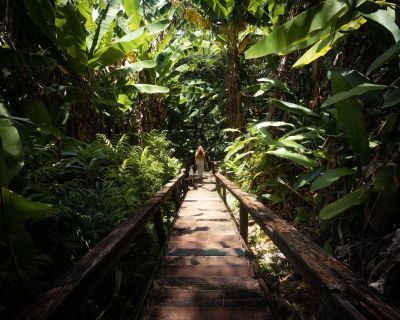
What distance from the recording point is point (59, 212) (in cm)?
277

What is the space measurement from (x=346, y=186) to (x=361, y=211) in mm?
289

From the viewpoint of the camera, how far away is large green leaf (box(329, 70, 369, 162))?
83.7 inches

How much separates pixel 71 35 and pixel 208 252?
4057mm

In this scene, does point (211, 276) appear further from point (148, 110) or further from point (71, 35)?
point (148, 110)

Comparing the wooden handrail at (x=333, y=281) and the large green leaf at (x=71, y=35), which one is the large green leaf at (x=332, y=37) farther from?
the large green leaf at (x=71, y=35)

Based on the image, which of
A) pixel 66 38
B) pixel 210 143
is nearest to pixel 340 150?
pixel 66 38

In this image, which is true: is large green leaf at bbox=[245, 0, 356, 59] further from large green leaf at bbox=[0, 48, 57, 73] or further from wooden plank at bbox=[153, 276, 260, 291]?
large green leaf at bbox=[0, 48, 57, 73]

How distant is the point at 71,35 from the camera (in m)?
4.75

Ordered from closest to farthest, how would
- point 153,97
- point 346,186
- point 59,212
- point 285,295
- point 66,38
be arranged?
point 346,186 → point 59,212 → point 285,295 → point 66,38 → point 153,97

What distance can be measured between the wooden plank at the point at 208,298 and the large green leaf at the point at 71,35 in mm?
4138

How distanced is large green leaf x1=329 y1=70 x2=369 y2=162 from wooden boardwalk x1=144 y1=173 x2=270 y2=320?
1462mm

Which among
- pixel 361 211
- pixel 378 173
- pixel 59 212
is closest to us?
pixel 378 173

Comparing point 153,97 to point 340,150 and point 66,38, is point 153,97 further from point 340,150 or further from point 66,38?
point 340,150

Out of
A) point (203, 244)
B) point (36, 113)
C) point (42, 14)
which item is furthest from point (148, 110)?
point (203, 244)
